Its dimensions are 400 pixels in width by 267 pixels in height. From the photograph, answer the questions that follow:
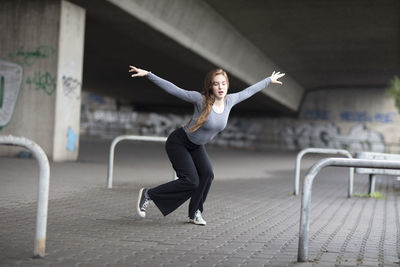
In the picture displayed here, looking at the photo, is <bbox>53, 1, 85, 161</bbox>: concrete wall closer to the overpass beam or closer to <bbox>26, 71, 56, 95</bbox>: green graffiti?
<bbox>26, 71, 56, 95</bbox>: green graffiti

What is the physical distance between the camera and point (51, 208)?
22.3 feet

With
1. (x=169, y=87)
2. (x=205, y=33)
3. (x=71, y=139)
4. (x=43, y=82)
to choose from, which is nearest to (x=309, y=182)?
(x=169, y=87)

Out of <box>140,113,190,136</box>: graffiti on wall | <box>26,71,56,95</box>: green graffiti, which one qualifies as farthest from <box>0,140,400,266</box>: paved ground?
<box>140,113,190,136</box>: graffiti on wall

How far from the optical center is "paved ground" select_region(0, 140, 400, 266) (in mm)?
4512

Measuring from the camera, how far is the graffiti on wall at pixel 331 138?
32969 mm

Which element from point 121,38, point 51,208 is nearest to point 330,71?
point 121,38

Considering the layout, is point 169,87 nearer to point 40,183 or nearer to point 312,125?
point 40,183

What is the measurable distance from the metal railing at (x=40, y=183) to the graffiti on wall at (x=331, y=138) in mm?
30481

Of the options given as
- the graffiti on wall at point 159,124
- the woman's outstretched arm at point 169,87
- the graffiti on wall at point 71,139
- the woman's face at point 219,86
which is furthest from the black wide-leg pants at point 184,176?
the graffiti on wall at point 159,124

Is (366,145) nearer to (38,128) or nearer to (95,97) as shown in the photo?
(95,97)

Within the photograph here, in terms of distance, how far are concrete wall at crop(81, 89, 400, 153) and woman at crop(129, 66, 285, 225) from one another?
1119 inches

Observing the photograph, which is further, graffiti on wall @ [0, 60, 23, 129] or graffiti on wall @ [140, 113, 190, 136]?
graffiti on wall @ [140, 113, 190, 136]

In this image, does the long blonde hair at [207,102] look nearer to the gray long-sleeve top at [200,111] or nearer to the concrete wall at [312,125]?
the gray long-sleeve top at [200,111]

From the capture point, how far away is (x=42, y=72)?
47.9 ft
